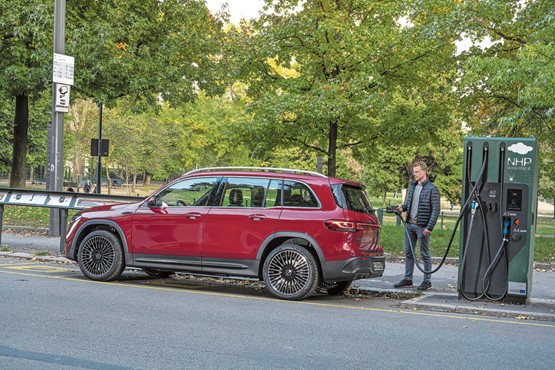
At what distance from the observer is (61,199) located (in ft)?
45.2

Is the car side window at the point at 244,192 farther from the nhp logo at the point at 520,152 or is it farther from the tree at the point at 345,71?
the tree at the point at 345,71

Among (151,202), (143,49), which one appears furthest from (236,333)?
(143,49)

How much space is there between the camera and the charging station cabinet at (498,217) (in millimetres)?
9352

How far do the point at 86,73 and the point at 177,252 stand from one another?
→ 16.7m

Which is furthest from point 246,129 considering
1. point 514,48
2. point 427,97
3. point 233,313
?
point 233,313

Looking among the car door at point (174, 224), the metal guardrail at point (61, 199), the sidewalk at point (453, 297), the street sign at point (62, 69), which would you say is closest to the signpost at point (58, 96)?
the street sign at point (62, 69)

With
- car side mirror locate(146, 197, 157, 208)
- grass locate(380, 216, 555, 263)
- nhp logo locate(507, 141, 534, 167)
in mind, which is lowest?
grass locate(380, 216, 555, 263)

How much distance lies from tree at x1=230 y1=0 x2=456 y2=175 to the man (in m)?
8.78

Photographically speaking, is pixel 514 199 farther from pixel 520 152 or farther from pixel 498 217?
pixel 520 152

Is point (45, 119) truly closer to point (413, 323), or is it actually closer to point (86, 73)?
point (86, 73)

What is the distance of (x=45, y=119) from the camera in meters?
53.2

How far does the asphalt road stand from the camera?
19.6ft

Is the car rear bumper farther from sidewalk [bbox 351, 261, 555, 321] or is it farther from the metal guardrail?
the metal guardrail

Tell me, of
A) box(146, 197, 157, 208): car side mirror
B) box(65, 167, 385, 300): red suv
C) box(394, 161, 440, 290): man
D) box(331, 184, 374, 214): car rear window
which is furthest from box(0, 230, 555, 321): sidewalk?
box(146, 197, 157, 208): car side mirror
